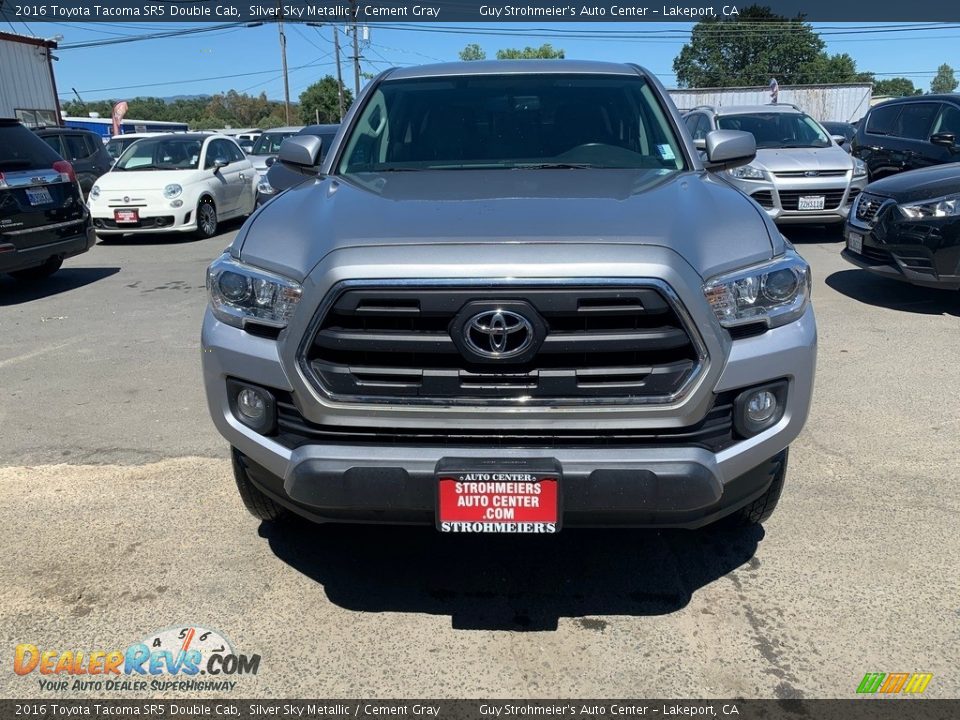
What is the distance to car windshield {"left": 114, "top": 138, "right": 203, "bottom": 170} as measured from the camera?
41.9ft

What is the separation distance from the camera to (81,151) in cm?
1531

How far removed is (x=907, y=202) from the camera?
6.82 meters

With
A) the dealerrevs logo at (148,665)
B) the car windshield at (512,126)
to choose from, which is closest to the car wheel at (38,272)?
the car windshield at (512,126)

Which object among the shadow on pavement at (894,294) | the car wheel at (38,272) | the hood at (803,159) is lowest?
the car wheel at (38,272)

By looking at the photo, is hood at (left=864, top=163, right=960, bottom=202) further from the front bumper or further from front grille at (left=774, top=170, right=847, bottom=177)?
the front bumper

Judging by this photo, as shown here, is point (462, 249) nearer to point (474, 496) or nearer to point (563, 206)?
point (563, 206)

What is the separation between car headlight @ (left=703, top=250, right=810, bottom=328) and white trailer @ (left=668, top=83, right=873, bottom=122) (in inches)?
1577

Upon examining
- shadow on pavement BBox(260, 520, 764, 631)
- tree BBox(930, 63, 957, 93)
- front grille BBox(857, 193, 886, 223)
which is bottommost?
tree BBox(930, 63, 957, 93)

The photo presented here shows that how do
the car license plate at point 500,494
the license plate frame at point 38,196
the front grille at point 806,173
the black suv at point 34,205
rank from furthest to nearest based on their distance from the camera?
the front grille at point 806,173
the license plate frame at point 38,196
the black suv at point 34,205
the car license plate at point 500,494

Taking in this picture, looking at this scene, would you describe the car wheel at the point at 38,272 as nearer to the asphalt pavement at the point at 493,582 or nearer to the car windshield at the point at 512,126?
the asphalt pavement at the point at 493,582

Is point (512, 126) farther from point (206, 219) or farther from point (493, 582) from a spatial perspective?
point (206, 219)

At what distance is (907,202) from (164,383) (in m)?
6.06

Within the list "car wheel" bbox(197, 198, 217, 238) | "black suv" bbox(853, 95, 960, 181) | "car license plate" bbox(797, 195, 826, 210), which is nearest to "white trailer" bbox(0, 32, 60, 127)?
"car wheel" bbox(197, 198, 217, 238)

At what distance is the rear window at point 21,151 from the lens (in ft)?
25.8
